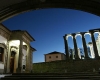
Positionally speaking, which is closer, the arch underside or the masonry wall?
the arch underside

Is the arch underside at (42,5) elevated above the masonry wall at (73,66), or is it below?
above

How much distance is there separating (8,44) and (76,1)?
51.0 ft

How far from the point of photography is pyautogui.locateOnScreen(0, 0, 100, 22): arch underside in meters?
2.27

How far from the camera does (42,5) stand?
8.04 ft

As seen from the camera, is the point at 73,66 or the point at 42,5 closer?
the point at 42,5

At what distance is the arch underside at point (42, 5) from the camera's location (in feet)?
7.45

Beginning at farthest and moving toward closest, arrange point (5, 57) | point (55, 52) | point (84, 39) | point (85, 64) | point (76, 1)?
point (55, 52), point (84, 39), point (85, 64), point (5, 57), point (76, 1)

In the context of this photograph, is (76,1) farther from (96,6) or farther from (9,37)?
(9,37)

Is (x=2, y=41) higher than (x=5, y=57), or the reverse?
(x=2, y=41)

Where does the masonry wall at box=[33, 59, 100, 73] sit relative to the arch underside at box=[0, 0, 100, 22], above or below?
below

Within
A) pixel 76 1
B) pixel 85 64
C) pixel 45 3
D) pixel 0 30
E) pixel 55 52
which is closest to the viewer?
pixel 76 1

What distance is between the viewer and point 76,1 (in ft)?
7.37

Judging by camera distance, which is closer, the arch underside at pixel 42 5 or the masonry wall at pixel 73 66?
the arch underside at pixel 42 5

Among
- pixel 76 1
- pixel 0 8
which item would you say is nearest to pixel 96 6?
pixel 76 1
